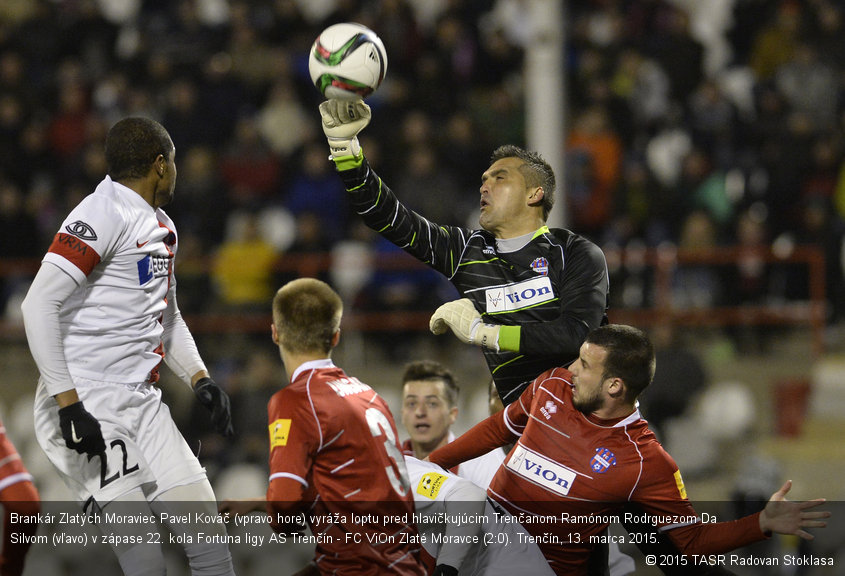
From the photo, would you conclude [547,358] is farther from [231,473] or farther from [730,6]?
[730,6]

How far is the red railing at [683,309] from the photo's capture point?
852 centimetres

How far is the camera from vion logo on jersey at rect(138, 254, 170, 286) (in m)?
3.84

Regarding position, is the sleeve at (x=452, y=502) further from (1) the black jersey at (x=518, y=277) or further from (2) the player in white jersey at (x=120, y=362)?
(2) the player in white jersey at (x=120, y=362)

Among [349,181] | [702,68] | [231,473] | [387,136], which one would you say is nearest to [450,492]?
[349,181]

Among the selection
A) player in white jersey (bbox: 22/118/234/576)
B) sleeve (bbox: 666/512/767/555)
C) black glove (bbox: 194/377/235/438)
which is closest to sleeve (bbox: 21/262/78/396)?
player in white jersey (bbox: 22/118/234/576)

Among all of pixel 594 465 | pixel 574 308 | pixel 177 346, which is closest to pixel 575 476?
pixel 594 465

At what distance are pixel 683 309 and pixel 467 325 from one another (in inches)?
197

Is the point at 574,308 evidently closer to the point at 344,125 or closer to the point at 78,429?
the point at 344,125

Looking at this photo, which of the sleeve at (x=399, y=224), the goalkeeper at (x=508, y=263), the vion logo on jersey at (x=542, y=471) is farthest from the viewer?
the sleeve at (x=399, y=224)

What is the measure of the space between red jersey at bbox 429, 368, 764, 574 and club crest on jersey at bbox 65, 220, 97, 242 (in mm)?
1521

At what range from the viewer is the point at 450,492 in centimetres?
406

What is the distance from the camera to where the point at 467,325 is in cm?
415

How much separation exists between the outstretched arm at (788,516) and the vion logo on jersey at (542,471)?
2.26 feet

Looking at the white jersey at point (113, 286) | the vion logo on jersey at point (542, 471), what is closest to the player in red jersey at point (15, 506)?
the white jersey at point (113, 286)
